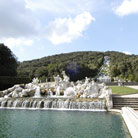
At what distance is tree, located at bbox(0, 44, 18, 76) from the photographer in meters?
34.8

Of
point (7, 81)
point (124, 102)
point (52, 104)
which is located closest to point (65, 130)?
point (52, 104)

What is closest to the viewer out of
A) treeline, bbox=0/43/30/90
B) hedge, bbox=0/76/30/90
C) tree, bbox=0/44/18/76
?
hedge, bbox=0/76/30/90

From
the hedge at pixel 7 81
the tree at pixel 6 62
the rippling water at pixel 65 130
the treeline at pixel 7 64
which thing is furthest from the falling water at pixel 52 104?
the tree at pixel 6 62

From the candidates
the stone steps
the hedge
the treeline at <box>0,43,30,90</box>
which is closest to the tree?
the treeline at <box>0,43,30,90</box>

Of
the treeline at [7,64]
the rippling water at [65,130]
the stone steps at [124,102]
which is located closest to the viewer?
the rippling water at [65,130]

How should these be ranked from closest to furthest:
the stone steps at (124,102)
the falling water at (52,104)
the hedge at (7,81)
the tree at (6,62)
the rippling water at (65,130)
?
the rippling water at (65,130) < the stone steps at (124,102) < the falling water at (52,104) < the hedge at (7,81) < the tree at (6,62)

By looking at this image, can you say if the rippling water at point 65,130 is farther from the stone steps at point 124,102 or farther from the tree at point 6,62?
the tree at point 6,62

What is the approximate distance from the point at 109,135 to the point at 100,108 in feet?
20.3

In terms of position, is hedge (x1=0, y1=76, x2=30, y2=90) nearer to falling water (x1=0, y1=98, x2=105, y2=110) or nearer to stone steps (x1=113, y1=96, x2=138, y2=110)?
falling water (x1=0, y1=98, x2=105, y2=110)

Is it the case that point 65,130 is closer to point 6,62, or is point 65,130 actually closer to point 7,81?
point 7,81

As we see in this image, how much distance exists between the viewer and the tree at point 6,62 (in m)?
34.8

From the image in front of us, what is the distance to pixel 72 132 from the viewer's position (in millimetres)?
7172

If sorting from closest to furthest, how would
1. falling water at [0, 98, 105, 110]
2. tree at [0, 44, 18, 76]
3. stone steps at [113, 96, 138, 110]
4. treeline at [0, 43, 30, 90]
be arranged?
stone steps at [113, 96, 138, 110] < falling water at [0, 98, 105, 110] < treeline at [0, 43, 30, 90] < tree at [0, 44, 18, 76]

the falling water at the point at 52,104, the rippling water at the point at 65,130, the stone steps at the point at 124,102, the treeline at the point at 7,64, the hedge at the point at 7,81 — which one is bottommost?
the rippling water at the point at 65,130
